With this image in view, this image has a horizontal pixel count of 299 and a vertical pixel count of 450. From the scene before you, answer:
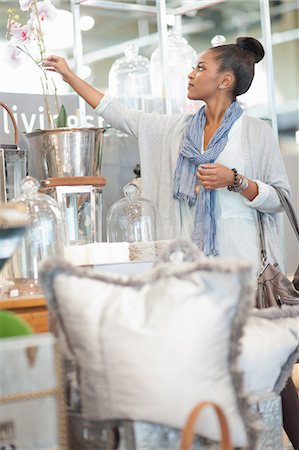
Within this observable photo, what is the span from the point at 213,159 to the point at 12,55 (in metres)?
0.92

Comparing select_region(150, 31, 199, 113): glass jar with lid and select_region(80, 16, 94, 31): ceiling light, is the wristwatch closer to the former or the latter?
select_region(150, 31, 199, 113): glass jar with lid

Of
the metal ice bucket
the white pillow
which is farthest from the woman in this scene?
the white pillow

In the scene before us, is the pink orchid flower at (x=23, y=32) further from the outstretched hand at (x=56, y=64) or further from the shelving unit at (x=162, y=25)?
the shelving unit at (x=162, y=25)

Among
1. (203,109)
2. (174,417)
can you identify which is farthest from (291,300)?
(174,417)

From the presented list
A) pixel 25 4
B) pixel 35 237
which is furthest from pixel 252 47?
pixel 35 237

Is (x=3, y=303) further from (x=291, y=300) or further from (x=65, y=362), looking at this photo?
(x=291, y=300)

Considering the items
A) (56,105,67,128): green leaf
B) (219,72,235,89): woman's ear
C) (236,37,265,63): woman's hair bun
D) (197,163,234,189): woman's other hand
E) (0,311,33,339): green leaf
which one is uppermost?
(236,37,265,63): woman's hair bun

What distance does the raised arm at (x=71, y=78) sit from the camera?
3.81 m

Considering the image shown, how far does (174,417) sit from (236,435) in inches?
7.1

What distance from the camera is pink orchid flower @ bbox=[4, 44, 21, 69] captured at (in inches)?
158

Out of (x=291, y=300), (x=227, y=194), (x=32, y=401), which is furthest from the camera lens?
(x=227, y=194)

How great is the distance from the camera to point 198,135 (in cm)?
388

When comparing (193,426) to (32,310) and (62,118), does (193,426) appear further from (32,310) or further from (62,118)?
(62,118)

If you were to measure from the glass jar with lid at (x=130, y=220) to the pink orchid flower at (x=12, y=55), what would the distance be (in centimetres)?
69
